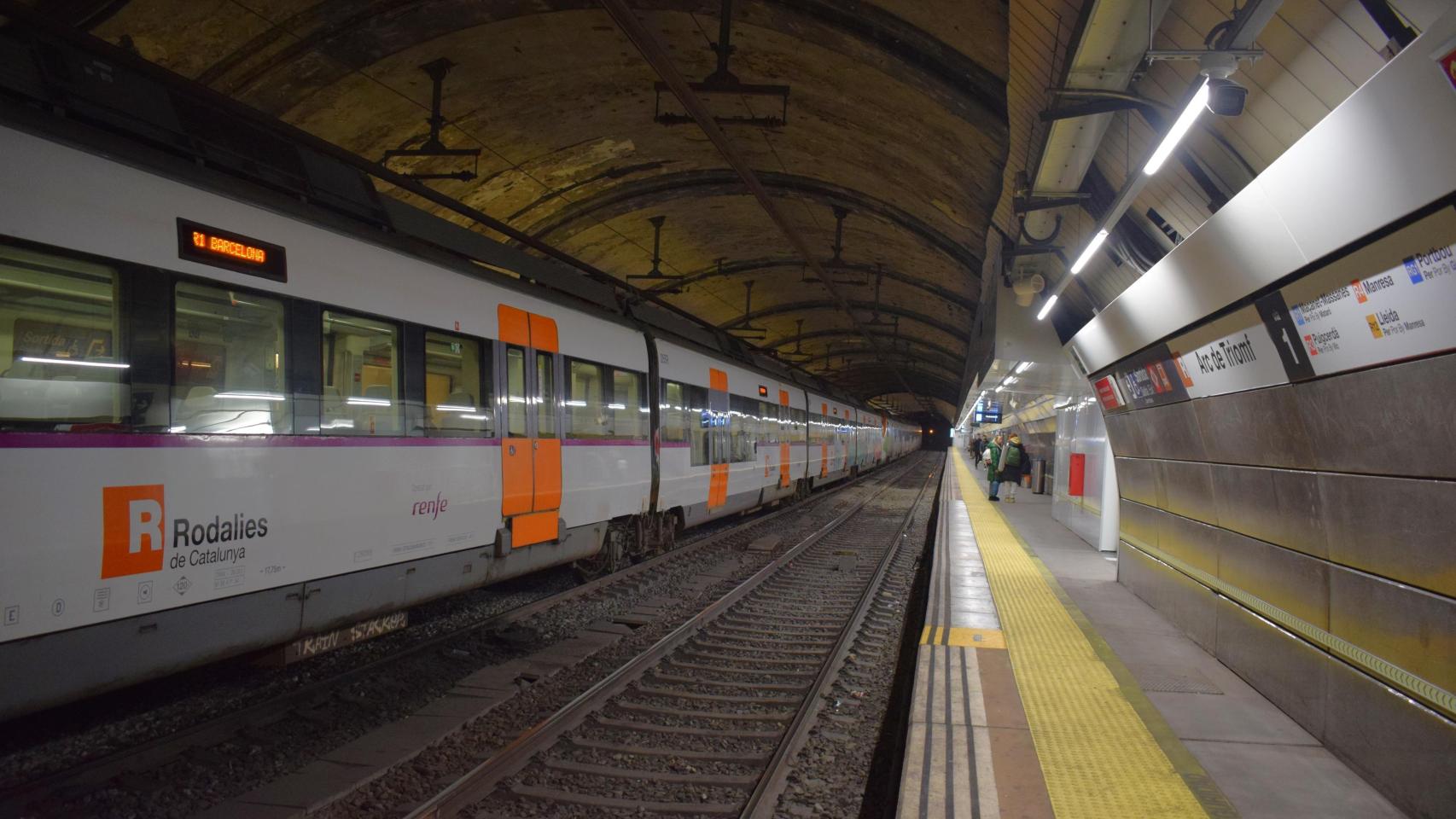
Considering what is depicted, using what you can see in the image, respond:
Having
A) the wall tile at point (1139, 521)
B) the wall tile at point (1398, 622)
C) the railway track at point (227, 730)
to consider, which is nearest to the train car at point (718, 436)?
the railway track at point (227, 730)

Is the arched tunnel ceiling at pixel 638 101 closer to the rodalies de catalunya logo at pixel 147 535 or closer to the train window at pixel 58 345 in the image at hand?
the train window at pixel 58 345

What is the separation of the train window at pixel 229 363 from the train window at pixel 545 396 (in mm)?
2717

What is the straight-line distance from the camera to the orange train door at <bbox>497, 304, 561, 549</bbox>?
6898mm

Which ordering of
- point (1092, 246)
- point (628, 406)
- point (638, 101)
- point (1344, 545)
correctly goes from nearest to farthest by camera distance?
point (1344, 545), point (1092, 246), point (628, 406), point (638, 101)

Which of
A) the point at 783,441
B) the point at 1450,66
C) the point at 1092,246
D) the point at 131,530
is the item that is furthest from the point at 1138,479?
the point at 783,441

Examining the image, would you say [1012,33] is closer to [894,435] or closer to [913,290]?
[913,290]

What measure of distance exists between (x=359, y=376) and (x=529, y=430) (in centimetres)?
198

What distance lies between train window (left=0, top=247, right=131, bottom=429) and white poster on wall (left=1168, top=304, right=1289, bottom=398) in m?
5.84

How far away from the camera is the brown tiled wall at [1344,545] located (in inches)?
131

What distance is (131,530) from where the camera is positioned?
382 cm

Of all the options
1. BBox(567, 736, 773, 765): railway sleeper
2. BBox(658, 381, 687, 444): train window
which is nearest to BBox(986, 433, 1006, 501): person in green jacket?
BBox(658, 381, 687, 444): train window

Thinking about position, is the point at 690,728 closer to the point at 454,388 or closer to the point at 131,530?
the point at 454,388

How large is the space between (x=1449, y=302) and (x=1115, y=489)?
809 centimetres

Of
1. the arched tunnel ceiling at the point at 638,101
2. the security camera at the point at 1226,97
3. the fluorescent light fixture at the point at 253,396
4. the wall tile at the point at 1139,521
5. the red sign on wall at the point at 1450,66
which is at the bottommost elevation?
the wall tile at the point at 1139,521
